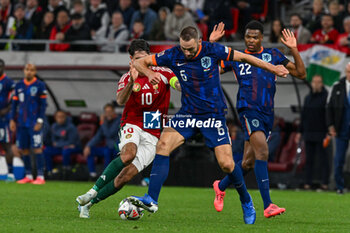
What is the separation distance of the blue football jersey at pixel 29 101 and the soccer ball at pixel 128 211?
26.1ft

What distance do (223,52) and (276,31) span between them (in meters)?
10.2

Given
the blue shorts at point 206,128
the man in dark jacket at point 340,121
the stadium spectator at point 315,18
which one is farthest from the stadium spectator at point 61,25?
the blue shorts at point 206,128

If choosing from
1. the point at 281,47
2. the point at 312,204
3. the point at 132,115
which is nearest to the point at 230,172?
the point at 132,115

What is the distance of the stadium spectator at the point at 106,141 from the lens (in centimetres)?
1783

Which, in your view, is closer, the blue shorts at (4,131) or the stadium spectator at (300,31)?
the blue shorts at (4,131)

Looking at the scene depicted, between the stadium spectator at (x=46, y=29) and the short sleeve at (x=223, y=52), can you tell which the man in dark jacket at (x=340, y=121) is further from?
the stadium spectator at (x=46, y=29)

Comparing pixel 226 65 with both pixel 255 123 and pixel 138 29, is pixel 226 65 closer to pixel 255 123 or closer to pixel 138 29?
pixel 255 123

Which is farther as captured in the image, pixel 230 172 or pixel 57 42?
pixel 57 42

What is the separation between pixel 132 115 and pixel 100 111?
396 inches

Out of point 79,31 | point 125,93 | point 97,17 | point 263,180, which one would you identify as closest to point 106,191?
point 125,93

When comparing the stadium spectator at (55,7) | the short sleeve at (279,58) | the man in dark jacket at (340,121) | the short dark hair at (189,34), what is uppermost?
the short dark hair at (189,34)

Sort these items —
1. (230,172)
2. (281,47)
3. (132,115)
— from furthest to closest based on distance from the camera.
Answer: (281,47) → (132,115) → (230,172)

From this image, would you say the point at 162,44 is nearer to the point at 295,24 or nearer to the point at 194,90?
the point at 295,24

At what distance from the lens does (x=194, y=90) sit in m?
8.73
